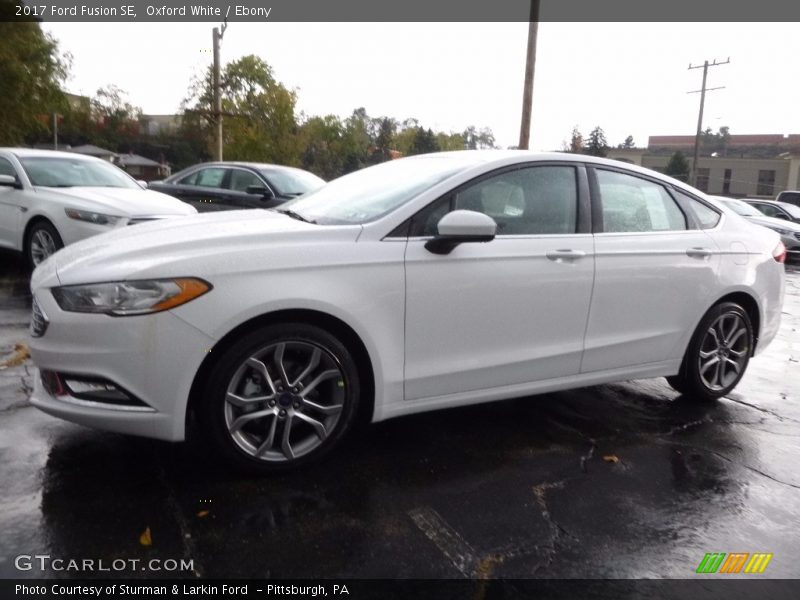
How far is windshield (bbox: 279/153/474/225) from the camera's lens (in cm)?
363

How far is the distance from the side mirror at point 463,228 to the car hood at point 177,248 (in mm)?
414

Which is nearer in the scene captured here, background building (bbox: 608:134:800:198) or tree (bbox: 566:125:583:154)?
tree (bbox: 566:125:583:154)

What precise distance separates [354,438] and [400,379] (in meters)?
0.60

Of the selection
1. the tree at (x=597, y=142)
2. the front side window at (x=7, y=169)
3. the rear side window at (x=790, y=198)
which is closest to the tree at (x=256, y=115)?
the tree at (x=597, y=142)

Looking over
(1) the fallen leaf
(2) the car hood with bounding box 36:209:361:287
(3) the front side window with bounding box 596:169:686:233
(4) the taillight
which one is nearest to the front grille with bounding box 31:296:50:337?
(2) the car hood with bounding box 36:209:361:287

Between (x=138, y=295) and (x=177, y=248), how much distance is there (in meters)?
0.31

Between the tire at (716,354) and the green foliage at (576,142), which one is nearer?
the tire at (716,354)

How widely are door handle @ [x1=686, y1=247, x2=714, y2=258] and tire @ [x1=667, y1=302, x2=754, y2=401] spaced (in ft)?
1.24

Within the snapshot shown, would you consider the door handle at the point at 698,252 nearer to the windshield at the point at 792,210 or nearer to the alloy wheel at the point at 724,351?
the alloy wheel at the point at 724,351

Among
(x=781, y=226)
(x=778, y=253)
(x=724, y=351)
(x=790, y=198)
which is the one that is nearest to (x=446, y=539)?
(x=724, y=351)

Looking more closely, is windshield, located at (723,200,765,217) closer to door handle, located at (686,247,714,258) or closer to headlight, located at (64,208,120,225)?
door handle, located at (686,247,714,258)

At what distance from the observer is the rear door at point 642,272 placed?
3.97 meters

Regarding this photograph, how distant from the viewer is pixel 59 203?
24.4 feet

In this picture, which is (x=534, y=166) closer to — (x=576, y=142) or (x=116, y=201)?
(x=116, y=201)
